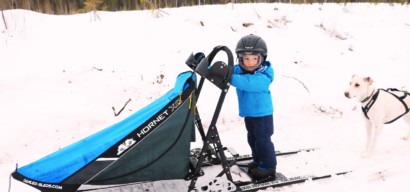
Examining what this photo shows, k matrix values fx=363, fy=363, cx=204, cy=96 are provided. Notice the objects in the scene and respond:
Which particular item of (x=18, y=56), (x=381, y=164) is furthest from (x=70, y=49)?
(x=381, y=164)

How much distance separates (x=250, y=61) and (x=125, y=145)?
1679 mm

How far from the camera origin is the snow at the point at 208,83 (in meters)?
5.39

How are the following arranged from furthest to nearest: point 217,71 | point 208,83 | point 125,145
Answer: point 208,83 → point 217,71 → point 125,145

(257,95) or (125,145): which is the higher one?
(257,95)

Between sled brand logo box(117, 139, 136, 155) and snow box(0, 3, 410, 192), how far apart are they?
1880 millimetres

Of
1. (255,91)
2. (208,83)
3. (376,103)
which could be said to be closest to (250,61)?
(255,91)

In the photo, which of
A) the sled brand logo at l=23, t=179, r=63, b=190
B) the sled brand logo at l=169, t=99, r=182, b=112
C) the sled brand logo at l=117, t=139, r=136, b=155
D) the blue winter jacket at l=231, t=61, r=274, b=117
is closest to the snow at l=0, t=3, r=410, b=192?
the blue winter jacket at l=231, t=61, r=274, b=117

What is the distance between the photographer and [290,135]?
20.4 feet

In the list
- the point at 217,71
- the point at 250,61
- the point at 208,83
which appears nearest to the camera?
the point at 217,71

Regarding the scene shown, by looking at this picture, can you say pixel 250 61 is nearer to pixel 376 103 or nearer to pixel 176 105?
pixel 176 105

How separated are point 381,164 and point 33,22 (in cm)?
746

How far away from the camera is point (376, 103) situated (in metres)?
5.07

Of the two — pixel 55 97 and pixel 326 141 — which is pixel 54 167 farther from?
pixel 326 141

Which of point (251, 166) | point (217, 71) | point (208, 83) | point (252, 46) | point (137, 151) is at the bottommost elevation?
point (251, 166)
